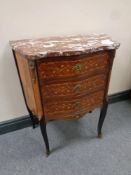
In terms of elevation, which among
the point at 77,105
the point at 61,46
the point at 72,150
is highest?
the point at 61,46

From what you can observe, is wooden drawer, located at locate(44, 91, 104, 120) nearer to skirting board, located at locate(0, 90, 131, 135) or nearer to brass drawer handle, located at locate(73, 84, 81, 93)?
brass drawer handle, located at locate(73, 84, 81, 93)

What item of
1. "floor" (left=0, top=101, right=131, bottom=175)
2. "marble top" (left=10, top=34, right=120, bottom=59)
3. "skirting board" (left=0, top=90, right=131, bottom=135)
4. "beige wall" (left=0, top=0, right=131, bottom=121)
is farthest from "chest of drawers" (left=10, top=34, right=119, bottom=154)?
"skirting board" (left=0, top=90, right=131, bottom=135)

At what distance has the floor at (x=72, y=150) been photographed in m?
1.34

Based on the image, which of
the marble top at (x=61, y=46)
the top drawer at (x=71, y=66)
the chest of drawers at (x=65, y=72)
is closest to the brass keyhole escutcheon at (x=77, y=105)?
the chest of drawers at (x=65, y=72)

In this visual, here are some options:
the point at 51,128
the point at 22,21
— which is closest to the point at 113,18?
the point at 22,21

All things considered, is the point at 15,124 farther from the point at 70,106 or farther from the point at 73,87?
the point at 73,87

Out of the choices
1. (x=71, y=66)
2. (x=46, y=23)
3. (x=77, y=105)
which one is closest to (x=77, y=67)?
(x=71, y=66)

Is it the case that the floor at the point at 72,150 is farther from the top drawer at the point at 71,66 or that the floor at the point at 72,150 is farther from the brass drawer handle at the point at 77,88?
the top drawer at the point at 71,66

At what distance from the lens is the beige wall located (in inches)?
50.3

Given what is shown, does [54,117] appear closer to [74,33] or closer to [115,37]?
[74,33]

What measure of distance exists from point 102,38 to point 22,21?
0.60 metres

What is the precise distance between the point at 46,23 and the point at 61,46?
1.21 feet

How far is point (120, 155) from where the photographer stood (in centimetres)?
144

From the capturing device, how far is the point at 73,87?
117cm
